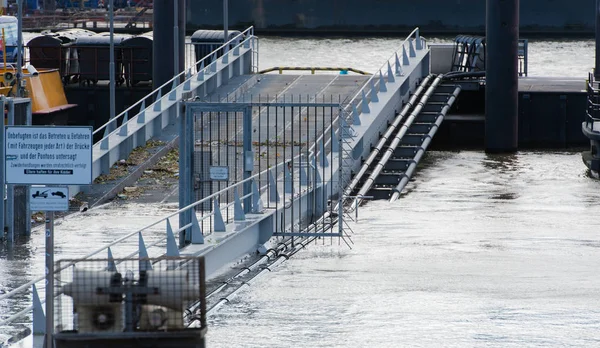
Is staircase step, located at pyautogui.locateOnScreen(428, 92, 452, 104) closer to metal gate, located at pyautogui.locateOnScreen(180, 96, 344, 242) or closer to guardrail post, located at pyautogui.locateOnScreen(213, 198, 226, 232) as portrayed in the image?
metal gate, located at pyautogui.locateOnScreen(180, 96, 344, 242)

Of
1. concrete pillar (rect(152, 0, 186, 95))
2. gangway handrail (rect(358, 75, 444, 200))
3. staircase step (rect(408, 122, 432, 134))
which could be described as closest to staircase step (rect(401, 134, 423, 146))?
gangway handrail (rect(358, 75, 444, 200))

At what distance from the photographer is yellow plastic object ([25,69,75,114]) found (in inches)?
1506

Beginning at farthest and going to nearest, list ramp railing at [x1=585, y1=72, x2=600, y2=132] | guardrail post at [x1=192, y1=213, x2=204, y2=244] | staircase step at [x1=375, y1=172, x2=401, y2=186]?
ramp railing at [x1=585, y1=72, x2=600, y2=132] < staircase step at [x1=375, y1=172, x2=401, y2=186] < guardrail post at [x1=192, y1=213, x2=204, y2=244]

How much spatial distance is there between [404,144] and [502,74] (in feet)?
15.0

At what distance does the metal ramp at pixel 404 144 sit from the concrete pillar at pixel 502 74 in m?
1.18

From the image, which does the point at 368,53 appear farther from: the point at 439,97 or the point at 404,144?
the point at 404,144

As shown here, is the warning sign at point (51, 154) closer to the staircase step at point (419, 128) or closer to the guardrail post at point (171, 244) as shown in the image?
the guardrail post at point (171, 244)

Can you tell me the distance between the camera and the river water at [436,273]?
13.0 m

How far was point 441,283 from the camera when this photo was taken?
15.5 metres

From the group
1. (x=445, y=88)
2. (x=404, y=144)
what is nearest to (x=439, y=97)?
(x=445, y=88)

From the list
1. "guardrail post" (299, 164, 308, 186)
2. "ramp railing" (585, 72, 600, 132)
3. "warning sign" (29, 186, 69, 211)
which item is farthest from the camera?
"ramp railing" (585, 72, 600, 132)

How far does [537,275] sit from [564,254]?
171 cm

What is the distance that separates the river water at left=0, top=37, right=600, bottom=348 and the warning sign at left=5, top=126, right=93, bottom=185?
267cm

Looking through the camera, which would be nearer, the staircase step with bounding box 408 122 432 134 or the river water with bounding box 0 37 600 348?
the river water with bounding box 0 37 600 348
